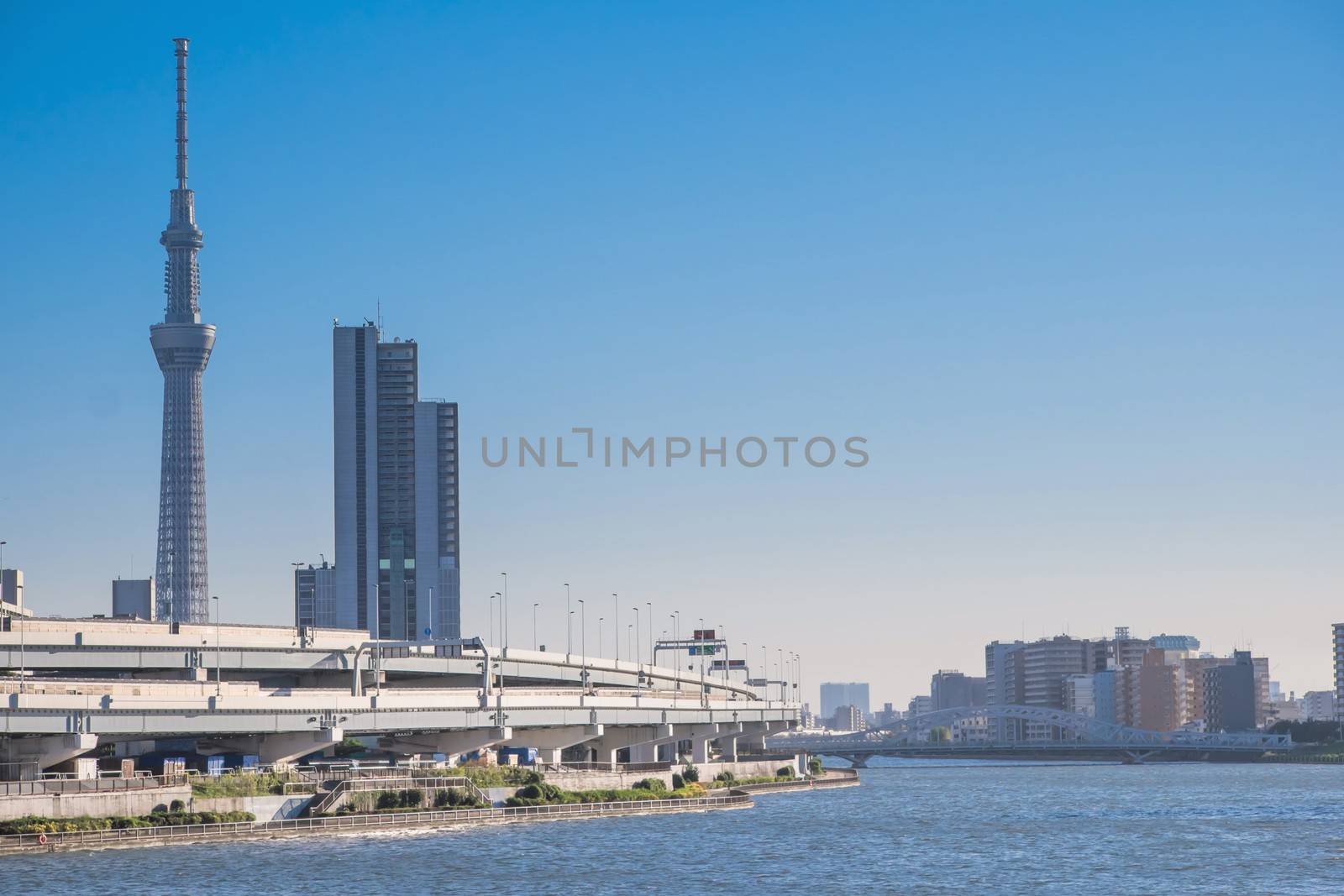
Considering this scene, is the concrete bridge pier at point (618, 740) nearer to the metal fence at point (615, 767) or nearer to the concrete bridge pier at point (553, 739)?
the metal fence at point (615, 767)

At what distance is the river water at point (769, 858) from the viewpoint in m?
77.1

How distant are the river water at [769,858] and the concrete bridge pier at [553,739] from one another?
13.5 metres

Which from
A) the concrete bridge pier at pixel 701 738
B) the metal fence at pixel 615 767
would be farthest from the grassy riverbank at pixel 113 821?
the concrete bridge pier at pixel 701 738

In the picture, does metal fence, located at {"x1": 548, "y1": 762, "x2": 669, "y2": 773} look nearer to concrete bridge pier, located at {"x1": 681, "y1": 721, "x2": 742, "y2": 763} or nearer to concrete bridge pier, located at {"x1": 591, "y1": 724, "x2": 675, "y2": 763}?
concrete bridge pier, located at {"x1": 591, "y1": 724, "x2": 675, "y2": 763}

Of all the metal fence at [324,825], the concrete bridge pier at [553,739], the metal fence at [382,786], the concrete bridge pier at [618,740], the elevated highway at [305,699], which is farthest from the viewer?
the concrete bridge pier at [618,740]

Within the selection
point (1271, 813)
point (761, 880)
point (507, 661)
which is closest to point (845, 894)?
point (761, 880)

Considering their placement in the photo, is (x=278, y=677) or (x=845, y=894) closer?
(x=845, y=894)

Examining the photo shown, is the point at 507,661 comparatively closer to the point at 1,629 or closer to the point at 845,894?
the point at 1,629

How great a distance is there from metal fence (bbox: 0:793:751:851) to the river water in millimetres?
1370

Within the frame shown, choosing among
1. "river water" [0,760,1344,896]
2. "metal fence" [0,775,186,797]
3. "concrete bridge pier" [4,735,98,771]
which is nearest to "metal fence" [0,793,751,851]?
"river water" [0,760,1344,896]

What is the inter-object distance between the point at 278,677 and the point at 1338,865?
74.7 meters

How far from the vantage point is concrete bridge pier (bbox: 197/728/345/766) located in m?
107

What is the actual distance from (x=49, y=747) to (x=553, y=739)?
4634 centimetres

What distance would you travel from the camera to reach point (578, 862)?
8725 centimetres
